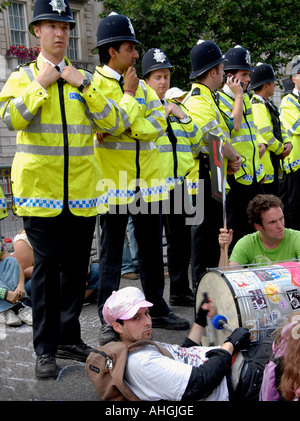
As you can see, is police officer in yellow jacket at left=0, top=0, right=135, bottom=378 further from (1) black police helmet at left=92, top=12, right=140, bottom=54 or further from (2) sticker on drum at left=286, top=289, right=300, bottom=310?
(2) sticker on drum at left=286, top=289, right=300, bottom=310

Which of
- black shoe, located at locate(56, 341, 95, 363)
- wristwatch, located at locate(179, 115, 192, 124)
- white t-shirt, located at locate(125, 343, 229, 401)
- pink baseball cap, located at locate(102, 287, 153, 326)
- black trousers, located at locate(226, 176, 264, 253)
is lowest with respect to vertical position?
black shoe, located at locate(56, 341, 95, 363)

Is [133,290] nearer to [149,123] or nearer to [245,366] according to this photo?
[245,366]

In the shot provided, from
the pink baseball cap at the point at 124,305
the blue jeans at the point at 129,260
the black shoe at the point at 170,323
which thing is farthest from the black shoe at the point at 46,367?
the blue jeans at the point at 129,260

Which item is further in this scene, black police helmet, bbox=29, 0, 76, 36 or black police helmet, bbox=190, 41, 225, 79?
black police helmet, bbox=190, 41, 225, 79

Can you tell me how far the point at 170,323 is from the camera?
4801mm

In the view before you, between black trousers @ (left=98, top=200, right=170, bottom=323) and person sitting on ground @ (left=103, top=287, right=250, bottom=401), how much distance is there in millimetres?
1217

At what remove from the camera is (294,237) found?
4.42m

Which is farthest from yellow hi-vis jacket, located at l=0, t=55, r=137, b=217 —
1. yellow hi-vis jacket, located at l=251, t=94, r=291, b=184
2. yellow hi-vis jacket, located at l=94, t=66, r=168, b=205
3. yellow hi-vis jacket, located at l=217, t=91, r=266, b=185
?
yellow hi-vis jacket, located at l=251, t=94, r=291, b=184

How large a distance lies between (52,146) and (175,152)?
208 centimetres

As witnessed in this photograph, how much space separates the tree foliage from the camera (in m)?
19.9

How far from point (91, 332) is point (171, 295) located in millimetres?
1107

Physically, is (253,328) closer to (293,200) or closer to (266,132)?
(266,132)

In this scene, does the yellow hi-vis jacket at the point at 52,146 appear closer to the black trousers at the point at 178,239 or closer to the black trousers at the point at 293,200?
the black trousers at the point at 178,239

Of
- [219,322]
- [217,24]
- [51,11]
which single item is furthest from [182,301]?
[217,24]
